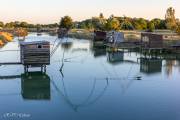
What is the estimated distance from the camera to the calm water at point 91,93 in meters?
13.6

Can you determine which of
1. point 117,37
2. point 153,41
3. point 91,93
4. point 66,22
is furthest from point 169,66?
point 66,22

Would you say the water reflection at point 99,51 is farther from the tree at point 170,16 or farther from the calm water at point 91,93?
the tree at point 170,16

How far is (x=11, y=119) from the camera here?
12656 mm

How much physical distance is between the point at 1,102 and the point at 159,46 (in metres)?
24.0

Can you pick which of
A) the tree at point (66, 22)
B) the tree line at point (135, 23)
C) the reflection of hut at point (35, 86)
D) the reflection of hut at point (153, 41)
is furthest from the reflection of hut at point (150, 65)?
the tree at point (66, 22)

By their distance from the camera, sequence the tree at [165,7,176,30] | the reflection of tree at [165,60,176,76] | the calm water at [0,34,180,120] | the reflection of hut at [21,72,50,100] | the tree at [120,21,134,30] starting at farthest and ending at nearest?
the tree at [120,21,134,30], the tree at [165,7,176,30], the reflection of tree at [165,60,176,76], the reflection of hut at [21,72,50,100], the calm water at [0,34,180,120]

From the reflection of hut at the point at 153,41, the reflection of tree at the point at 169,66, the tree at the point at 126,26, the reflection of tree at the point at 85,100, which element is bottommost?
the reflection of tree at the point at 85,100

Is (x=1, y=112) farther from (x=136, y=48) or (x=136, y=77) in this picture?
(x=136, y=48)

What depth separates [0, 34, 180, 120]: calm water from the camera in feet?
44.7

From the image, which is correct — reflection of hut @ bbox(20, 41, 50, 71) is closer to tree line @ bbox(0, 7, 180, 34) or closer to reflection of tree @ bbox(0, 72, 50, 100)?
reflection of tree @ bbox(0, 72, 50, 100)

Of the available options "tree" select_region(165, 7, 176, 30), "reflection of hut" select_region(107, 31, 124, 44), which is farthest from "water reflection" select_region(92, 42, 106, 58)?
"tree" select_region(165, 7, 176, 30)

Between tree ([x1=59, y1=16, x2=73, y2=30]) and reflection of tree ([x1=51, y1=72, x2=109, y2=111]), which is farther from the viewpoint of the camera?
tree ([x1=59, y1=16, x2=73, y2=30])

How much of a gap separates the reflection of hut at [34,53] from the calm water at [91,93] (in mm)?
872

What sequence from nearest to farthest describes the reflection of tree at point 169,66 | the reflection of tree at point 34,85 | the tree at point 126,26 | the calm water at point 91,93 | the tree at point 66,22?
the calm water at point 91,93
the reflection of tree at point 34,85
the reflection of tree at point 169,66
the tree at point 126,26
the tree at point 66,22
